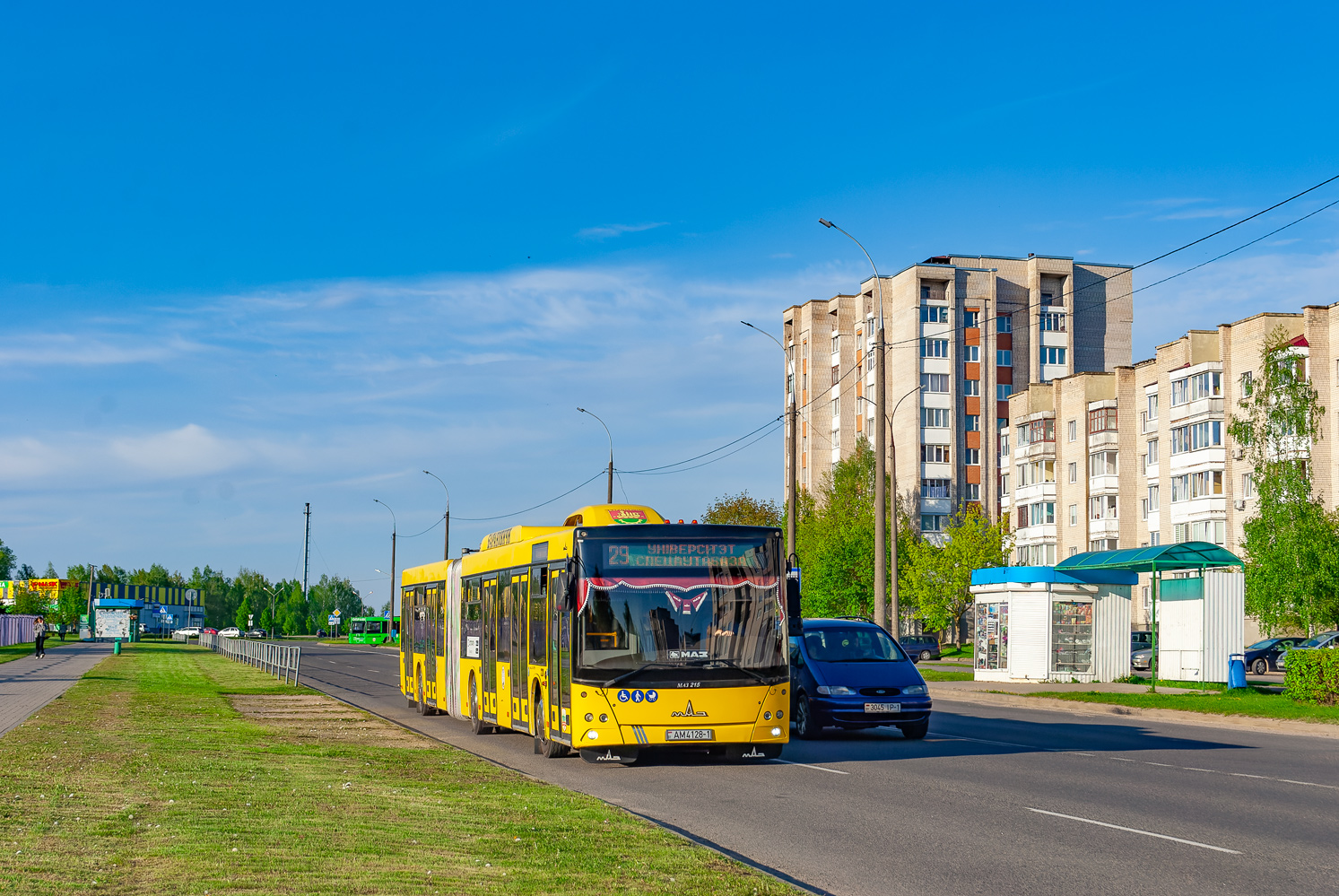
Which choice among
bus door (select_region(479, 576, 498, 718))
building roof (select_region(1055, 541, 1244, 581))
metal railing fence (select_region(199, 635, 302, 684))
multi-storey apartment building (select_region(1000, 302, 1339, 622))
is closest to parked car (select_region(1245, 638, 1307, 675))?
multi-storey apartment building (select_region(1000, 302, 1339, 622))

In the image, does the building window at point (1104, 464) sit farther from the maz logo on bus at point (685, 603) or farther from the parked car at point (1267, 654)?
the maz logo on bus at point (685, 603)

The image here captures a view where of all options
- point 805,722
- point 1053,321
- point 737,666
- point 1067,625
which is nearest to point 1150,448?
point 1053,321

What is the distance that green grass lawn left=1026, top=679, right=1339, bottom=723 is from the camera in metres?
25.2

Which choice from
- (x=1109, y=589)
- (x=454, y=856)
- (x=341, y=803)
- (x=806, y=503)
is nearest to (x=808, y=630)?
(x=341, y=803)

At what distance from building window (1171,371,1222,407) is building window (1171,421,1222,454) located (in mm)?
1402

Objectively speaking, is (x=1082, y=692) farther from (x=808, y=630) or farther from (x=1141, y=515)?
(x=1141, y=515)

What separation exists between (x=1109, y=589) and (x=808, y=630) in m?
20.2

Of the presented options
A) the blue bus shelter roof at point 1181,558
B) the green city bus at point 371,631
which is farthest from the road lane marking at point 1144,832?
the green city bus at point 371,631

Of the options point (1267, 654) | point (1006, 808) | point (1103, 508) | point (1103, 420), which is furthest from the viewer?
point (1103, 508)

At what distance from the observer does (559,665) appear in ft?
53.1

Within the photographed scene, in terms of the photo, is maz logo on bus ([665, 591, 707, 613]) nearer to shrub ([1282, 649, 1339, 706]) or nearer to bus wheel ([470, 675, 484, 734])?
bus wheel ([470, 675, 484, 734])

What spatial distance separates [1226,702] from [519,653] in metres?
16.8

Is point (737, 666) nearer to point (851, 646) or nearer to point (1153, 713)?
point (851, 646)

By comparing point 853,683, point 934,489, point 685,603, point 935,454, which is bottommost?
point 853,683
